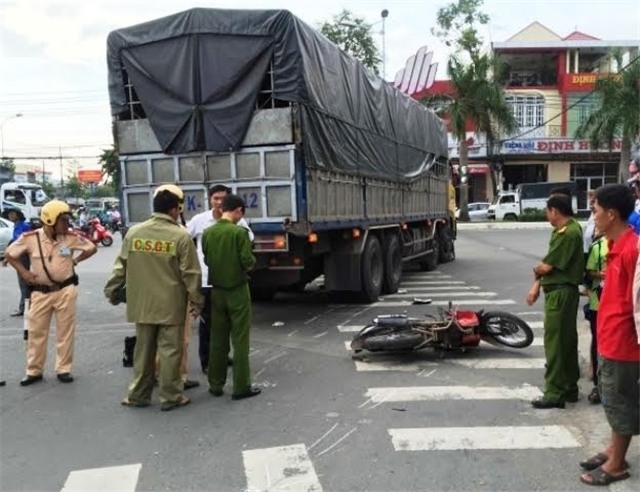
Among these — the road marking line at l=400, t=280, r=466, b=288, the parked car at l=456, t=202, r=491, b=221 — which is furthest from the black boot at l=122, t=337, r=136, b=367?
the parked car at l=456, t=202, r=491, b=221

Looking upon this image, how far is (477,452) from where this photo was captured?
13.7 feet

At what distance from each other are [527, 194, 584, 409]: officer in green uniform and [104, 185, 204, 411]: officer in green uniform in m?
2.70

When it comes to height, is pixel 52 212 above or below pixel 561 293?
above

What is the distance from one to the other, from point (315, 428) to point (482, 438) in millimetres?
1166

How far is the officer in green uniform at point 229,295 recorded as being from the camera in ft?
17.2

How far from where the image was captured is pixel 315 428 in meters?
4.68

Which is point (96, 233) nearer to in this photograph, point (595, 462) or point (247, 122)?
point (247, 122)

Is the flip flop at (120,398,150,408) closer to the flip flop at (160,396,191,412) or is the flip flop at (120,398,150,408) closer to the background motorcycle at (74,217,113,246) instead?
the flip flop at (160,396,191,412)

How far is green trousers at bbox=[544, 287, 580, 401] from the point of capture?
485cm

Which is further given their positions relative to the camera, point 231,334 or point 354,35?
point 354,35

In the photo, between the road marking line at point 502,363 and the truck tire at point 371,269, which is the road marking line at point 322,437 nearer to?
the road marking line at point 502,363

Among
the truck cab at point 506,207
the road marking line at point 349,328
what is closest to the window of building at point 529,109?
the truck cab at point 506,207

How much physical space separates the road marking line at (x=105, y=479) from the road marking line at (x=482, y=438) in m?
1.67

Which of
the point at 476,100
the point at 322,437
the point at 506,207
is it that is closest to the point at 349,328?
the point at 322,437
